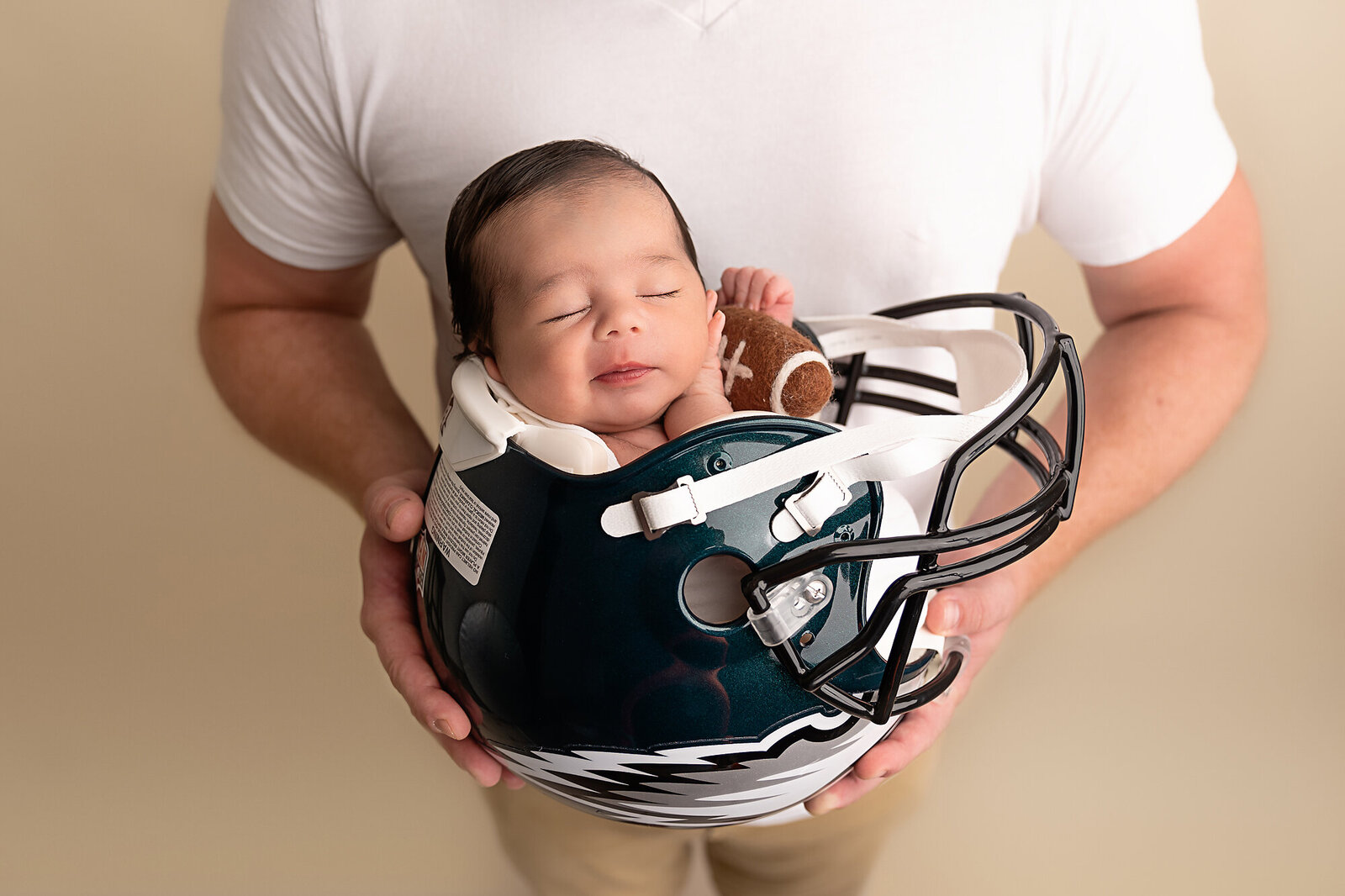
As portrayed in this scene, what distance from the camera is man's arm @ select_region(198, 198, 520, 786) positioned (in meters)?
1.03

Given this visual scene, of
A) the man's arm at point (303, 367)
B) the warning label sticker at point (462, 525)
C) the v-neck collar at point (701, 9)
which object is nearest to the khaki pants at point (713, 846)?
the man's arm at point (303, 367)

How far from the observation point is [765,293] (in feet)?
2.68

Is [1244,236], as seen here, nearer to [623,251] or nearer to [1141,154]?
[1141,154]

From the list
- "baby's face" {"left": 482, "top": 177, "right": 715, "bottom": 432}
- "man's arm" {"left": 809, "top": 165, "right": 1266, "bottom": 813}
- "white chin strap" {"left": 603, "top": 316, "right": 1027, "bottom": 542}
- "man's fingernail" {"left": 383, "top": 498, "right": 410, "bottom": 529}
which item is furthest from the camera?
"man's arm" {"left": 809, "top": 165, "right": 1266, "bottom": 813}

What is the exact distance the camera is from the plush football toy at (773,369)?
28.3 inches

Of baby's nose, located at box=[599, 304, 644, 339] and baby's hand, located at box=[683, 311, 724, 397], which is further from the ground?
baby's nose, located at box=[599, 304, 644, 339]

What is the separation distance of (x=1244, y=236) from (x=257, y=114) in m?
0.83

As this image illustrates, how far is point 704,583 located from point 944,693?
0.23 m

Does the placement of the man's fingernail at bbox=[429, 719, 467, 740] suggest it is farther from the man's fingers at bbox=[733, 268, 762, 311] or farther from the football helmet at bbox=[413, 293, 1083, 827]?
the man's fingers at bbox=[733, 268, 762, 311]

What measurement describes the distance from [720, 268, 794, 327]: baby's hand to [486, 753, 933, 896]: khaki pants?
1.65 feet

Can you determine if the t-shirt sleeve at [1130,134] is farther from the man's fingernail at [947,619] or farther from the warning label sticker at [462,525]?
the warning label sticker at [462,525]

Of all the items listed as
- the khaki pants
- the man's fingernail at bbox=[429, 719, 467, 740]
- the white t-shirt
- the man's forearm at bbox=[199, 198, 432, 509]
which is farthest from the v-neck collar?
the khaki pants

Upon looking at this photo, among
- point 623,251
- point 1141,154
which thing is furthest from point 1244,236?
point 623,251

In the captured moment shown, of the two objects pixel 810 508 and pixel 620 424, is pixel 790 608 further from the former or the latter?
pixel 620 424
